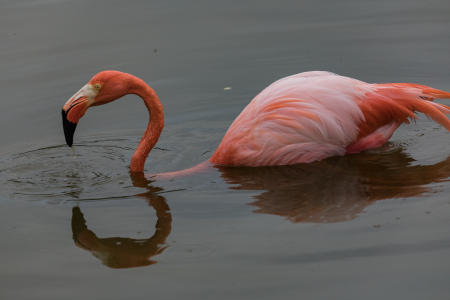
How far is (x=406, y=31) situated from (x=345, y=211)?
3.69 m

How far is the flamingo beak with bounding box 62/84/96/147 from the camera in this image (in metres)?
4.97

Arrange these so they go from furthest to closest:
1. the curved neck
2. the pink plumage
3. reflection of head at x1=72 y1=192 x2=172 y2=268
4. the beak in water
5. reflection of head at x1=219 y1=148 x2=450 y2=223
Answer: the curved neck < the pink plumage < the beak in water < reflection of head at x1=219 y1=148 x2=450 y2=223 < reflection of head at x1=72 y1=192 x2=172 y2=268

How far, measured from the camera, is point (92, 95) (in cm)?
503

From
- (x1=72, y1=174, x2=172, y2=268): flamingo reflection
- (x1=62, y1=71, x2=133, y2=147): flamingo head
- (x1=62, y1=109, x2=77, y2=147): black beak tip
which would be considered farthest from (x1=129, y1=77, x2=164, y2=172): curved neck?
(x1=72, y1=174, x2=172, y2=268): flamingo reflection

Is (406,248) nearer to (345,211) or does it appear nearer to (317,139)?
(345,211)

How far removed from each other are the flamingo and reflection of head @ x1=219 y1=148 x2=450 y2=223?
122 mm

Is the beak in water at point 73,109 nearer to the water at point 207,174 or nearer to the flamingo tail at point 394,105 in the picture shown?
the water at point 207,174

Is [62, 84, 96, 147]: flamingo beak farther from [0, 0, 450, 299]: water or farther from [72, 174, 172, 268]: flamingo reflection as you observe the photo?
[72, 174, 172, 268]: flamingo reflection

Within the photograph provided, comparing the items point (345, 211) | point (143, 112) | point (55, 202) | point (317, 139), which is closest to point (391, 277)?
point (345, 211)

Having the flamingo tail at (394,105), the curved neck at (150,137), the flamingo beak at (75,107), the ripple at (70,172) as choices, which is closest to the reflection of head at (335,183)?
the flamingo tail at (394,105)

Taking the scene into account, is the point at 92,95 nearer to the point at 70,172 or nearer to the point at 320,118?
the point at 70,172

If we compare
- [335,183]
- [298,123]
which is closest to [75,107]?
[298,123]

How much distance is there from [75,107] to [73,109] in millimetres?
20

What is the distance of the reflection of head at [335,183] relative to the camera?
4410 mm
